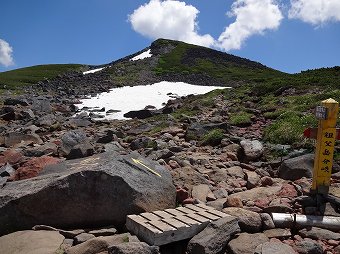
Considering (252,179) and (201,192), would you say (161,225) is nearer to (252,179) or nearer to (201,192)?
(201,192)

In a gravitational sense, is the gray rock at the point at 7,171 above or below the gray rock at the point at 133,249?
above

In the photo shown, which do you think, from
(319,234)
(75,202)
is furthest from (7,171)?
(319,234)

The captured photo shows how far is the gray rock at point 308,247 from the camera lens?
5.79m

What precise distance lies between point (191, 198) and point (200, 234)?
6.70 ft

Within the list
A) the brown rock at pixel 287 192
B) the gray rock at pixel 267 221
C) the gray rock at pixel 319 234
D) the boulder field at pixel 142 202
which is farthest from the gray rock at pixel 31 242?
the brown rock at pixel 287 192

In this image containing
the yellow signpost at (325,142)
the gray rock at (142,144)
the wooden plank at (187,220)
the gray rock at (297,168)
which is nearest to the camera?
the wooden plank at (187,220)

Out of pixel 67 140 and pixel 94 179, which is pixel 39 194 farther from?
pixel 67 140

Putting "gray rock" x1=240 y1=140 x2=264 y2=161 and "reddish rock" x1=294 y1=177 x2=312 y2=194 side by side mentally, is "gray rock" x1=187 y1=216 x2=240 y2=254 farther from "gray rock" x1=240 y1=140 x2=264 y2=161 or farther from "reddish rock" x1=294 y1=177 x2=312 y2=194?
"gray rock" x1=240 y1=140 x2=264 y2=161

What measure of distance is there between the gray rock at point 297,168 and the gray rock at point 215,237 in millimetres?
3817

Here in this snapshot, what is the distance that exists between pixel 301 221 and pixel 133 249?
2980 millimetres

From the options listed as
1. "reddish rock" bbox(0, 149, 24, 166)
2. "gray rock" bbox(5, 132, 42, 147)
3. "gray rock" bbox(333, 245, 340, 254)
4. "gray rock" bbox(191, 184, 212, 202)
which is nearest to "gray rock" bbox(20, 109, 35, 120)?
"gray rock" bbox(5, 132, 42, 147)

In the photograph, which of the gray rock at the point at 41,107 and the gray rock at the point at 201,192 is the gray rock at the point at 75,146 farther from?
the gray rock at the point at 41,107

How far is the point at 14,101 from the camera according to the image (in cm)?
3078

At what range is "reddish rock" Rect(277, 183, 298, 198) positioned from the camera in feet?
25.9
